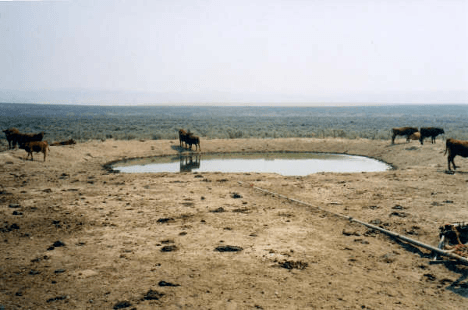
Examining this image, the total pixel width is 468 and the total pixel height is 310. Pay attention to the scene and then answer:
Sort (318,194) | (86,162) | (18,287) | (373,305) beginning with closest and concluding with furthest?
(373,305) → (18,287) → (318,194) → (86,162)

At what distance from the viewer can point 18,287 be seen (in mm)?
5734

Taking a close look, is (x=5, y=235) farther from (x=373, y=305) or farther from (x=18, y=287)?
(x=373, y=305)

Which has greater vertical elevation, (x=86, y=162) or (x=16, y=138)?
(x=16, y=138)

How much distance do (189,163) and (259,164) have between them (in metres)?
4.01

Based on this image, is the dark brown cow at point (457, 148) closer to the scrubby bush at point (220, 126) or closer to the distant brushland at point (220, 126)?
→ the distant brushland at point (220, 126)

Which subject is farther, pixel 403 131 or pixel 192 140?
pixel 403 131

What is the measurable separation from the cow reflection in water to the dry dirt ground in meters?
4.21

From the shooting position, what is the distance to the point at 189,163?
69.1ft

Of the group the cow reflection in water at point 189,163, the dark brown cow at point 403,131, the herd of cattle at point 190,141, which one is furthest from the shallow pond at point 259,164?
the dark brown cow at point 403,131

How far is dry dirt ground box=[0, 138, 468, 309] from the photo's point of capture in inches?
216

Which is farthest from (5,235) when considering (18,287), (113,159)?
(113,159)

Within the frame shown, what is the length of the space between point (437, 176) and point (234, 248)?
10.8 metres

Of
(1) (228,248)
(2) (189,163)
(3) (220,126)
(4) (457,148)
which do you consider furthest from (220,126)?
(1) (228,248)

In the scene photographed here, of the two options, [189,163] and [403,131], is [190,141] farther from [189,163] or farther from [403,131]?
[403,131]
